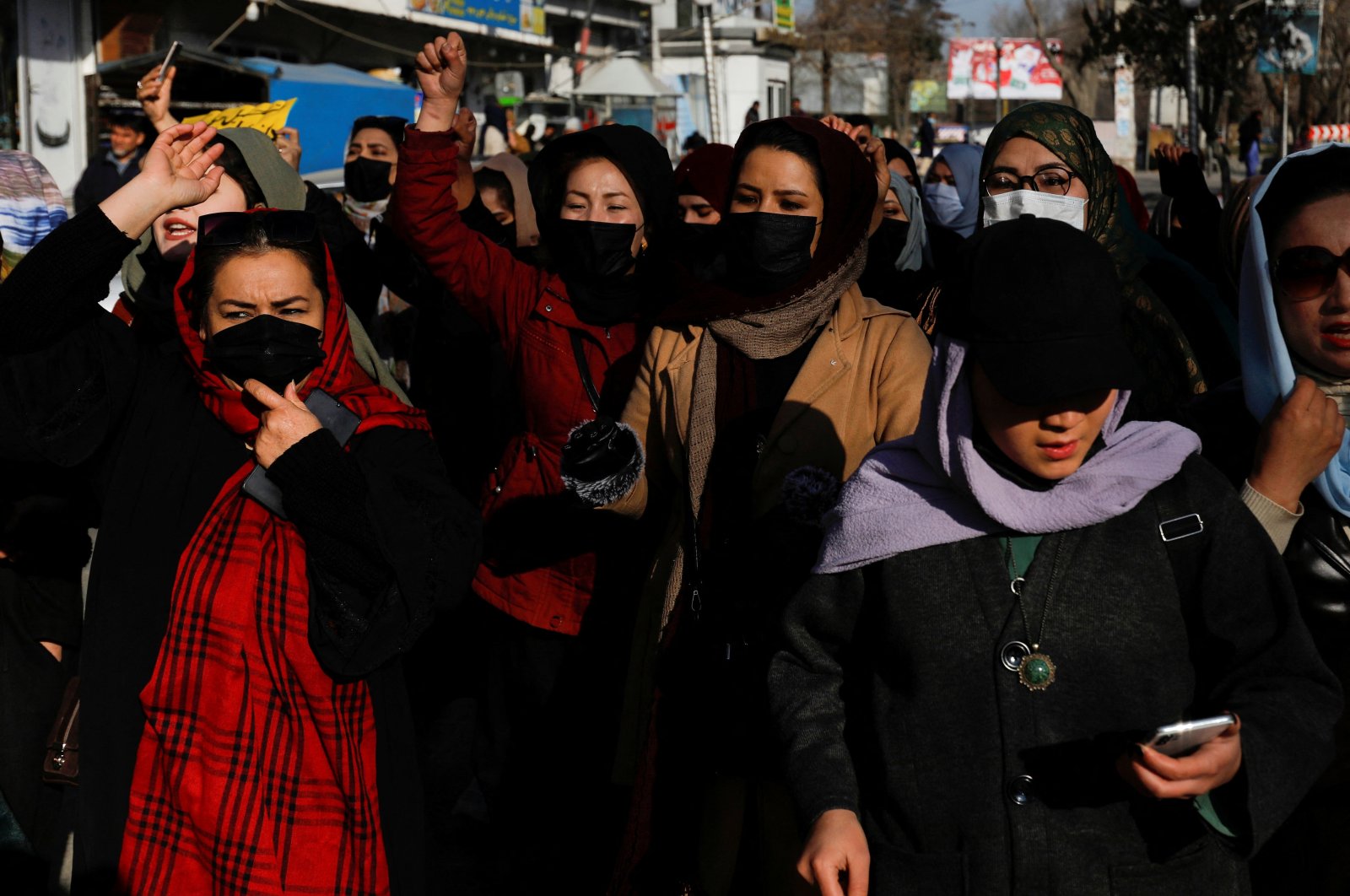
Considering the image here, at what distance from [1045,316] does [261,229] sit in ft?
5.14

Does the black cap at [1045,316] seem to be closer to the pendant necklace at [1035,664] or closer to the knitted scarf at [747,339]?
the pendant necklace at [1035,664]

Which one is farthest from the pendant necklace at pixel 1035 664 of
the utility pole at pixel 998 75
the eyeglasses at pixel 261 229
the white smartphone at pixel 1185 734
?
the utility pole at pixel 998 75

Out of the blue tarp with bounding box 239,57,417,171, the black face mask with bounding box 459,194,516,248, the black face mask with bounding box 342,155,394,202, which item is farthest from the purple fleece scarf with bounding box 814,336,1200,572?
the blue tarp with bounding box 239,57,417,171

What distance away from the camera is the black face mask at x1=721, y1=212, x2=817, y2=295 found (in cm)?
321

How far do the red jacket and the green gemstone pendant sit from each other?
1874 millimetres

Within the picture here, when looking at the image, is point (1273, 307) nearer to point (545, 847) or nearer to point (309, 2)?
point (545, 847)

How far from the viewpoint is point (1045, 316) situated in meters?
1.94

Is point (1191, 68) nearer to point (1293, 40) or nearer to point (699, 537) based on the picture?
point (1293, 40)

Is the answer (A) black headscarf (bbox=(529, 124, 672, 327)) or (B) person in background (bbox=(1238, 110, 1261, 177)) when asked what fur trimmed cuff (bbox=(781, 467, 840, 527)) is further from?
(B) person in background (bbox=(1238, 110, 1261, 177))

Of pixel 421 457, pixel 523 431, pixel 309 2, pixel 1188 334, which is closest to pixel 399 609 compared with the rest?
pixel 421 457

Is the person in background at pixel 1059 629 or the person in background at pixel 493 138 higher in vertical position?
the person in background at pixel 493 138

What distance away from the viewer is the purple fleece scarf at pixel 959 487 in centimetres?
202

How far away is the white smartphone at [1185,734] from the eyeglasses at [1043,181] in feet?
7.61

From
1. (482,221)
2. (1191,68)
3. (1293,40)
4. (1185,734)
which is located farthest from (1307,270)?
(1293,40)
